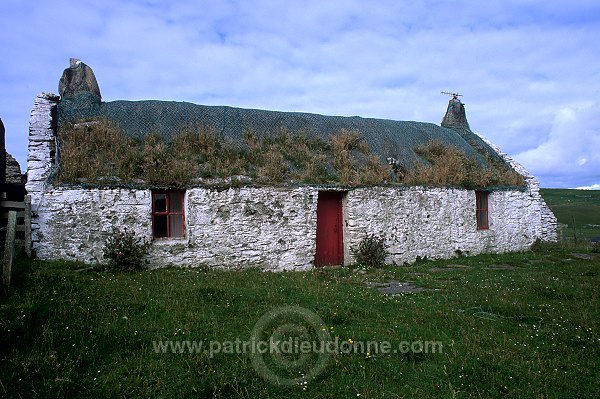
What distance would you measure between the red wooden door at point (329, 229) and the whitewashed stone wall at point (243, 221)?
0.97ft

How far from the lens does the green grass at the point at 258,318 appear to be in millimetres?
4971

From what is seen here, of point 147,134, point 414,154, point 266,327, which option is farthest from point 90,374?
point 414,154

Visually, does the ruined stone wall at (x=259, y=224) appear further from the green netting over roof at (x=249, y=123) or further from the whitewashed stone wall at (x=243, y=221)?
the green netting over roof at (x=249, y=123)

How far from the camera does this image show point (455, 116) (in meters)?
22.2

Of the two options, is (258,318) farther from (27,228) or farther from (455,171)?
(455,171)

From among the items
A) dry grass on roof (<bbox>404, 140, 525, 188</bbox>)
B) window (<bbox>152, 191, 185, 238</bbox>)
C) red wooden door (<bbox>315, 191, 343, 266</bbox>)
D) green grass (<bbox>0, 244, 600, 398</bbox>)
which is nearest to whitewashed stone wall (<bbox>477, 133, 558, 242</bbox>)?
dry grass on roof (<bbox>404, 140, 525, 188</bbox>)

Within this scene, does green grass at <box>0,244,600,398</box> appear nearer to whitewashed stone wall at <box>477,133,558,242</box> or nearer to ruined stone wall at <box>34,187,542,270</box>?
ruined stone wall at <box>34,187,542,270</box>

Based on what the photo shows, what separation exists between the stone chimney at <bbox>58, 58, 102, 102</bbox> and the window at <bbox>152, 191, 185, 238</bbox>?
17.1 ft

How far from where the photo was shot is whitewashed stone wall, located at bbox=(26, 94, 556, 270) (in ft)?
36.6

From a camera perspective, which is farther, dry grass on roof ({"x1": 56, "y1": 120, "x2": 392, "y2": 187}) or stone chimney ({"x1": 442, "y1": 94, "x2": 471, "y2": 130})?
stone chimney ({"x1": 442, "y1": 94, "x2": 471, "y2": 130})

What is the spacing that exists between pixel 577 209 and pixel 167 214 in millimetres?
56809

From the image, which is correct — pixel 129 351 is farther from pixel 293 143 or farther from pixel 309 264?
pixel 293 143

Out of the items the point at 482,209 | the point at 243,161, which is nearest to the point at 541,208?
the point at 482,209

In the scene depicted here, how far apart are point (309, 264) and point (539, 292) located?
648cm
